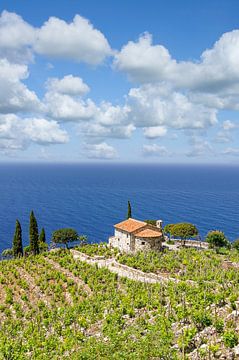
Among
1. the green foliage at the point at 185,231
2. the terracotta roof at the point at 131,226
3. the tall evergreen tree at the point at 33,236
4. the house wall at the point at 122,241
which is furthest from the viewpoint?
the green foliage at the point at 185,231

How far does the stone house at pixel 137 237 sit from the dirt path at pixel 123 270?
7842mm

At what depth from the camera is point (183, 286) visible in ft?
114

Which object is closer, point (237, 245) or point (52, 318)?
point (52, 318)

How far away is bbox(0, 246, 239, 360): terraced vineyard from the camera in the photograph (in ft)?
73.5

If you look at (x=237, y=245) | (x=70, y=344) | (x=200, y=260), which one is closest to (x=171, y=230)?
(x=237, y=245)

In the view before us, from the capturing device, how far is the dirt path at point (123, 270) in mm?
43562

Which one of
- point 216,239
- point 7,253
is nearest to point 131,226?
point 216,239

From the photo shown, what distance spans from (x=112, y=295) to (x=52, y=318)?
7.60 metres

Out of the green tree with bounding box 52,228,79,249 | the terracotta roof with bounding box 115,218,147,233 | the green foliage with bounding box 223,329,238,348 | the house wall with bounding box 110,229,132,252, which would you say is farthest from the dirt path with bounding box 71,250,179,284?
the green foliage with bounding box 223,329,238,348

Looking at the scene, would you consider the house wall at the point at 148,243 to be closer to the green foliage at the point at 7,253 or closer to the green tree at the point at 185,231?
the green tree at the point at 185,231

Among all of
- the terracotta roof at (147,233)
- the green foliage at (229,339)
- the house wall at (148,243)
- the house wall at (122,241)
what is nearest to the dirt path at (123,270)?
the house wall at (148,243)

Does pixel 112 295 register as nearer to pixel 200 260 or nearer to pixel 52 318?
pixel 52 318

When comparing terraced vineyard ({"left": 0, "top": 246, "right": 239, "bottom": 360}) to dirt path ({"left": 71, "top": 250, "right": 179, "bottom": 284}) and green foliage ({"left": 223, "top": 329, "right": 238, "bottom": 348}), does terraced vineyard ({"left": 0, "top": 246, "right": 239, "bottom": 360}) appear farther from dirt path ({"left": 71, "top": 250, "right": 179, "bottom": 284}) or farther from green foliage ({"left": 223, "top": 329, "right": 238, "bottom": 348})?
dirt path ({"left": 71, "top": 250, "right": 179, "bottom": 284})

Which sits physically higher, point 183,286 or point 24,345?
point 183,286
